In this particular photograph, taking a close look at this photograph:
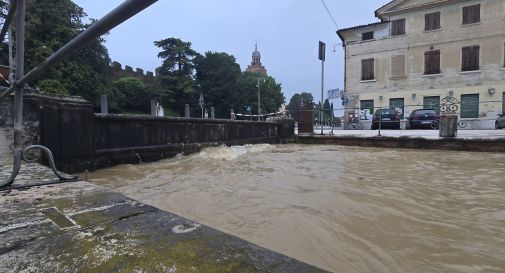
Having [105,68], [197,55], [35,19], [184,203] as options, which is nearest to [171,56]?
[197,55]

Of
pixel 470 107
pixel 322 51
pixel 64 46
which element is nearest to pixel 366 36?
pixel 470 107

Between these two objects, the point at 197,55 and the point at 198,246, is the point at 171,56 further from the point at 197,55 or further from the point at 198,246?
the point at 198,246

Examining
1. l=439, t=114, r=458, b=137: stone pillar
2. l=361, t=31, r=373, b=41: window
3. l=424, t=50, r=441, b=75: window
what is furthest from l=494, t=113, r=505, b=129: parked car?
l=361, t=31, r=373, b=41: window

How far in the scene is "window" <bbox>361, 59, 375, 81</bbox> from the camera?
29.4 m

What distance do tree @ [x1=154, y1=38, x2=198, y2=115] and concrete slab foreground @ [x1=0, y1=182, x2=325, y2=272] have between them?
45.2m

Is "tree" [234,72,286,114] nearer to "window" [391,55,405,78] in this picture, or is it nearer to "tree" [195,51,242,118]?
"tree" [195,51,242,118]

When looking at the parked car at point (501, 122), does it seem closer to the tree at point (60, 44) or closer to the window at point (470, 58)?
the window at point (470, 58)

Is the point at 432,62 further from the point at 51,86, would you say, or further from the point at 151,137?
the point at 51,86

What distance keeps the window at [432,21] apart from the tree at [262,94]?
2977 cm

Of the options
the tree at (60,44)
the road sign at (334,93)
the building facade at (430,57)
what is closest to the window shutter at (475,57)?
the building facade at (430,57)

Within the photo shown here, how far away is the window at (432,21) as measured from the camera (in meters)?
27.1

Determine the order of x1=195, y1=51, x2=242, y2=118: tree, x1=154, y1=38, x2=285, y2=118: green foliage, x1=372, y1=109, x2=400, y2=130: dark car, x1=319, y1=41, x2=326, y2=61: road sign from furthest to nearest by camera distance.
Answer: x1=195, y1=51, x2=242, y2=118: tree < x1=154, y1=38, x2=285, y2=118: green foliage < x1=372, y1=109, x2=400, y2=130: dark car < x1=319, y1=41, x2=326, y2=61: road sign

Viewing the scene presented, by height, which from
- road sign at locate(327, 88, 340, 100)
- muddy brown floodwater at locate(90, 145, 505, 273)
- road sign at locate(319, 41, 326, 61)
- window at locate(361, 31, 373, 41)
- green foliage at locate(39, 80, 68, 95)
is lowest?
muddy brown floodwater at locate(90, 145, 505, 273)

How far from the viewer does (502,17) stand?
24.5 meters
